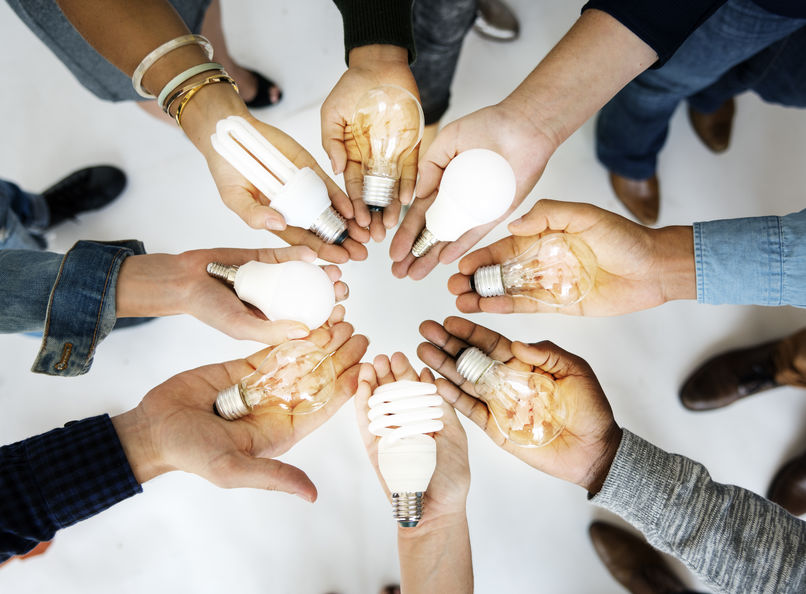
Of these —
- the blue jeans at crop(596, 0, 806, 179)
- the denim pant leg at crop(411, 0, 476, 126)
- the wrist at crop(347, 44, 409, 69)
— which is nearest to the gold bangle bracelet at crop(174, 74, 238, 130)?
the wrist at crop(347, 44, 409, 69)

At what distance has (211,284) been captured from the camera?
4.31ft

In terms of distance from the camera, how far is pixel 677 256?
1376mm

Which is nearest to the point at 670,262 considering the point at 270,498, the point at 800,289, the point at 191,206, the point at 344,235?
the point at 800,289

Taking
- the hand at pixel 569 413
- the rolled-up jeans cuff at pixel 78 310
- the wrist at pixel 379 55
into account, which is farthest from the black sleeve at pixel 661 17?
the rolled-up jeans cuff at pixel 78 310

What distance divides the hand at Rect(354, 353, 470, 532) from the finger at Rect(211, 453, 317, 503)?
11.5 inches

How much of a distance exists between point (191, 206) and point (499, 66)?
4.47 feet

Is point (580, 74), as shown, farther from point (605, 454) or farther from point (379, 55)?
point (605, 454)

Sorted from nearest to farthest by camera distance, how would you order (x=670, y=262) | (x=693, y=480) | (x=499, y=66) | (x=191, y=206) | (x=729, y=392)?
(x=693, y=480) < (x=670, y=262) < (x=729, y=392) < (x=191, y=206) < (x=499, y=66)

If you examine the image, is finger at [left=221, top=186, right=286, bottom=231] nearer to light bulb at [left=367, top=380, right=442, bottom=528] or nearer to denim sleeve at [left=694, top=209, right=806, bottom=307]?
light bulb at [left=367, top=380, right=442, bottom=528]

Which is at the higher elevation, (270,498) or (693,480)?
(693,480)

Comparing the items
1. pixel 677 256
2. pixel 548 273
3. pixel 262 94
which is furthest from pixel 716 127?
pixel 262 94

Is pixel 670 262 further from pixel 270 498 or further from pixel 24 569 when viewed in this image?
pixel 24 569

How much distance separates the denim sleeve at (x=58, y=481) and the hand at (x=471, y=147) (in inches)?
32.9

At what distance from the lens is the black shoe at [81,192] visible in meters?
1.98
